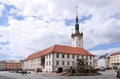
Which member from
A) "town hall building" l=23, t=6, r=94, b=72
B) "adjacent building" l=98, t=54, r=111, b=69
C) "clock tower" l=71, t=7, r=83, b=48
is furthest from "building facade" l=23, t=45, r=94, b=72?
"adjacent building" l=98, t=54, r=111, b=69

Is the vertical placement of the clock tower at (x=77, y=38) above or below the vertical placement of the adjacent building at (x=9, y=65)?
above

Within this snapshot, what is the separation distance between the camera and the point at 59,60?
3199 inches

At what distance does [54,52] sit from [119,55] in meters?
68.6

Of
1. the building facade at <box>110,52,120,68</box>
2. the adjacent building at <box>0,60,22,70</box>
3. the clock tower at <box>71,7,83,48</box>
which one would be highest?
the clock tower at <box>71,7,83,48</box>

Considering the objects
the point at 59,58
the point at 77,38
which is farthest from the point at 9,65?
the point at 59,58

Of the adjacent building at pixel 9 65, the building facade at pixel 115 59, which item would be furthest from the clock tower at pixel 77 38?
the adjacent building at pixel 9 65

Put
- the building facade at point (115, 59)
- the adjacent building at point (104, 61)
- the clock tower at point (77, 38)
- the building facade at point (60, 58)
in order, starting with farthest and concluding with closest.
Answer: the adjacent building at point (104, 61) < the building facade at point (115, 59) < the clock tower at point (77, 38) < the building facade at point (60, 58)

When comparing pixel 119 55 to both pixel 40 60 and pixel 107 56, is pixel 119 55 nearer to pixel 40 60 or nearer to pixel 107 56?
pixel 107 56

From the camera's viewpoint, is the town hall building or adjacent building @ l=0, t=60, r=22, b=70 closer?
the town hall building

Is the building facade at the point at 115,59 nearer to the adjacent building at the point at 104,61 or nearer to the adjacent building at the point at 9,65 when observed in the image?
the adjacent building at the point at 104,61

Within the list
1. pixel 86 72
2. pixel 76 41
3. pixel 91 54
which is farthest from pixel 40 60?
pixel 86 72

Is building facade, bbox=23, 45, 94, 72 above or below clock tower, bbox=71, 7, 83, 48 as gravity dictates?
below

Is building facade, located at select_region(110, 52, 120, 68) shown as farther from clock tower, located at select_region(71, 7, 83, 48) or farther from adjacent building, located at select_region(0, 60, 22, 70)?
adjacent building, located at select_region(0, 60, 22, 70)

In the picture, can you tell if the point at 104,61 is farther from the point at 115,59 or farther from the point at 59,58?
the point at 59,58
